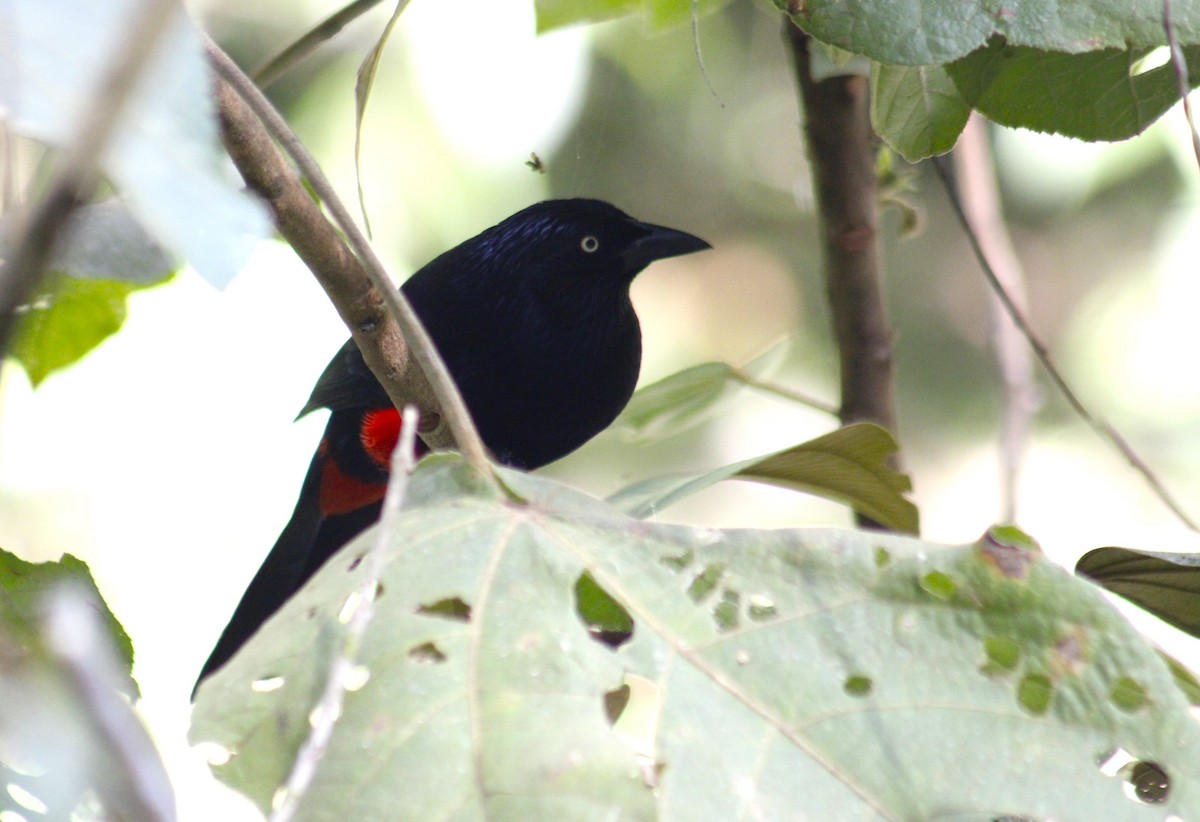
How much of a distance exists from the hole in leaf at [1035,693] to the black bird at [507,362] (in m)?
2.01

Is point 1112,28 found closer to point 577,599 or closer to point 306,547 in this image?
point 577,599

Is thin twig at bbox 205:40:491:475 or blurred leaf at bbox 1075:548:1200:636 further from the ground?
thin twig at bbox 205:40:491:475

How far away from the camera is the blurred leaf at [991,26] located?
159 cm

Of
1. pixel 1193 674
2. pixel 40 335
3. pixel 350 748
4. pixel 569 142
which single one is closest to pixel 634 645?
pixel 350 748

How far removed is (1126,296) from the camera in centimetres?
575

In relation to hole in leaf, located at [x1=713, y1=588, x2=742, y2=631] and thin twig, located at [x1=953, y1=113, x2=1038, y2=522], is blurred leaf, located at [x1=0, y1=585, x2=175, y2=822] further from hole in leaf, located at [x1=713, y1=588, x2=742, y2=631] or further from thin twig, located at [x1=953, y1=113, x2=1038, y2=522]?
thin twig, located at [x1=953, y1=113, x2=1038, y2=522]

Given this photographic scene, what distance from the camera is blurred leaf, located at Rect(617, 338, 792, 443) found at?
247 cm

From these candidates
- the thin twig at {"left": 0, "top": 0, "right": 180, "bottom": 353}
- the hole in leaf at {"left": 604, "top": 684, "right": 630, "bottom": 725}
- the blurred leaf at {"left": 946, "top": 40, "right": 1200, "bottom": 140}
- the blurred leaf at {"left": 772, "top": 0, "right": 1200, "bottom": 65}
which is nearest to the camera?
the thin twig at {"left": 0, "top": 0, "right": 180, "bottom": 353}

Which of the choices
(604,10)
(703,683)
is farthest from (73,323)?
(703,683)

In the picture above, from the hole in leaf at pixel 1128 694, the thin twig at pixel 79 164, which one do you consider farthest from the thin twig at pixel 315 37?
the thin twig at pixel 79 164

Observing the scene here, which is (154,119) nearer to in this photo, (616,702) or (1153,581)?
(616,702)

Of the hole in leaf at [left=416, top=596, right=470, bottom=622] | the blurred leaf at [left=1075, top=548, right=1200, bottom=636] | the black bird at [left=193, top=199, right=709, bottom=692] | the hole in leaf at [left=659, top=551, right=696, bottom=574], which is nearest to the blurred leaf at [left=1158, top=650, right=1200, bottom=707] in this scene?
the blurred leaf at [left=1075, top=548, right=1200, bottom=636]

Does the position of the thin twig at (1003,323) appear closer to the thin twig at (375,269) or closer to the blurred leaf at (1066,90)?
the blurred leaf at (1066,90)

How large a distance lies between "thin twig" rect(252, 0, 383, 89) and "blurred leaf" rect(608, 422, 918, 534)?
0.90 meters
